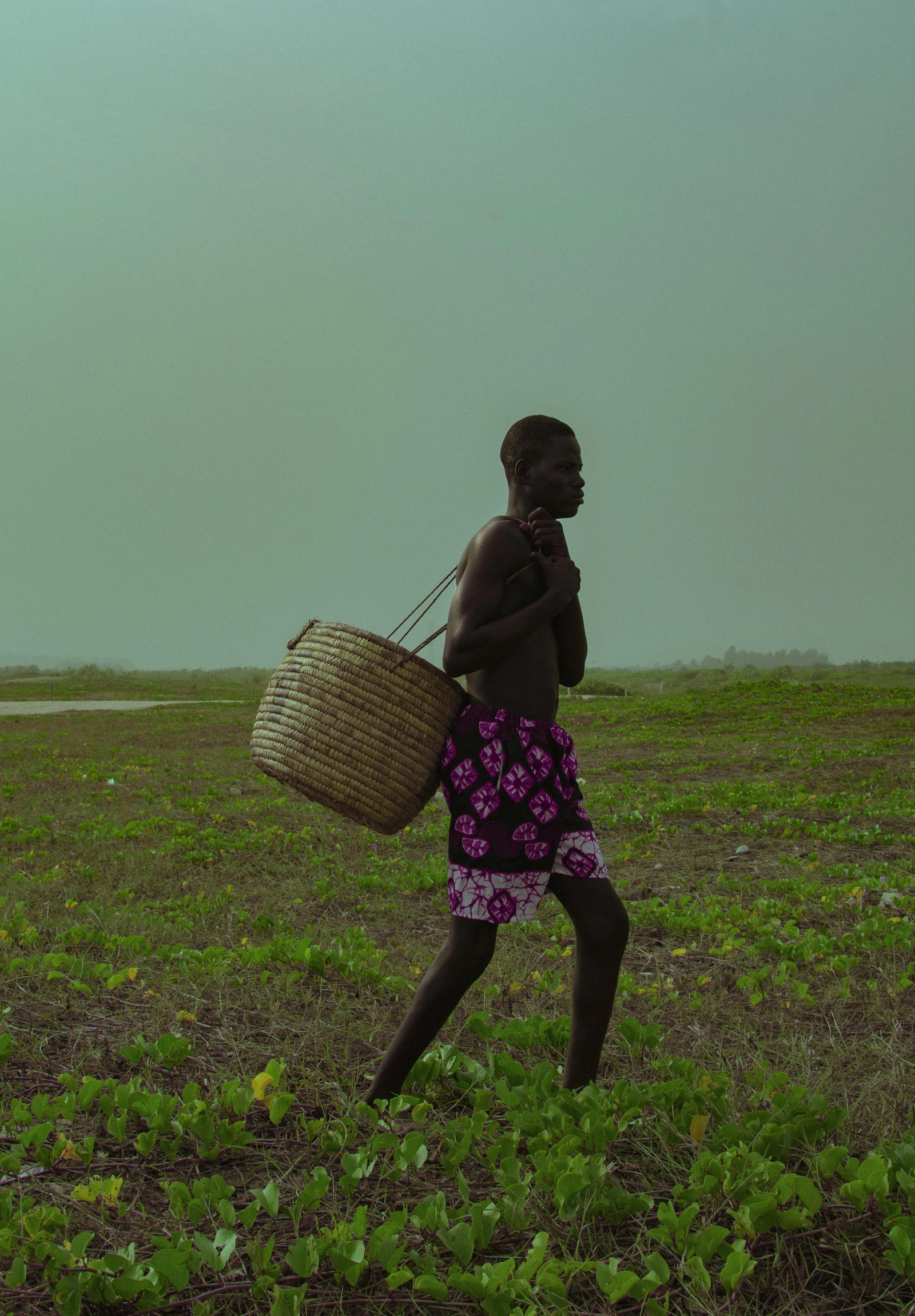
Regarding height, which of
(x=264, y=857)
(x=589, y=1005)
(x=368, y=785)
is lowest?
(x=264, y=857)

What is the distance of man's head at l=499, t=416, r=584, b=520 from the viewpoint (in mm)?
2900

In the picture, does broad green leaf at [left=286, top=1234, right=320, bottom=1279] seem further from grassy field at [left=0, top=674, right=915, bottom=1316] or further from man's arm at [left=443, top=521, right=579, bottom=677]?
man's arm at [left=443, top=521, right=579, bottom=677]

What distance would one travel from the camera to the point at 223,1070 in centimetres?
328

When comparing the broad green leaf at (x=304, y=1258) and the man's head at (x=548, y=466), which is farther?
the man's head at (x=548, y=466)

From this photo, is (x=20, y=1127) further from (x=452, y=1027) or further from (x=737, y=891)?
(x=737, y=891)

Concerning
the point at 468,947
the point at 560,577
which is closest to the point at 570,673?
the point at 560,577

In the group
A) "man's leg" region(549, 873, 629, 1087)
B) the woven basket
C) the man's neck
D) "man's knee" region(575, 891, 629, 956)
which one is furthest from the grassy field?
the man's neck

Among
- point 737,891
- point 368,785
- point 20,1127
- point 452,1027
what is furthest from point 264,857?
point 368,785

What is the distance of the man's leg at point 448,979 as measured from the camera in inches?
107

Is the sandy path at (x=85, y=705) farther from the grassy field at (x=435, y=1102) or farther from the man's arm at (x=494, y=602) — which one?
the man's arm at (x=494, y=602)

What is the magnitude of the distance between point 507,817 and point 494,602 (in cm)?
62

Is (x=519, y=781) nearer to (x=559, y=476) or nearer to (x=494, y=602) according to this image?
(x=494, y=602)

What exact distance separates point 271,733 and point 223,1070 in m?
1.29

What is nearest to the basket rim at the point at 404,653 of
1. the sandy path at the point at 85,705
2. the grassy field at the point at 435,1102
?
the grassy field at the point at 435,1102
